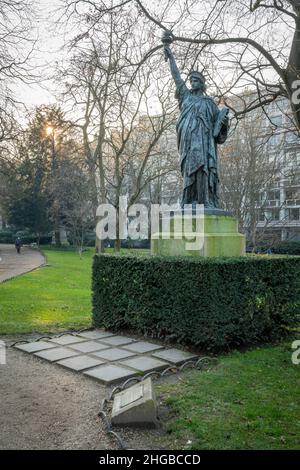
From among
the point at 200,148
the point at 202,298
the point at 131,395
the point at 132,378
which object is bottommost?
the point at 132,378

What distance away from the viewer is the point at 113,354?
5.77m

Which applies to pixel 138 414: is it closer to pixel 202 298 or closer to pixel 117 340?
pixel 202 298

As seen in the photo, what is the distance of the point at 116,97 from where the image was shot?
1717 centimetres

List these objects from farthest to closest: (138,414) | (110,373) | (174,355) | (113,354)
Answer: (113,354), (174,355), (110,373), (138,414)

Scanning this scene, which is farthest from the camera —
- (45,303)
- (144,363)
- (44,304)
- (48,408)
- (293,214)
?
(293,214)

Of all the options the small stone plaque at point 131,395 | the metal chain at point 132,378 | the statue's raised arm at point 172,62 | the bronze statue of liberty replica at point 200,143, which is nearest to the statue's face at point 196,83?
the bronze statue of liberty replica at point 200,143

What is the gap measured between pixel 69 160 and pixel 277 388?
19789mm

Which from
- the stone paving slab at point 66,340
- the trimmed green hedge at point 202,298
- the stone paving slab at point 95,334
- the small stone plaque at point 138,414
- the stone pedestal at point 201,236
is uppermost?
the stone pedestal at point 201,236

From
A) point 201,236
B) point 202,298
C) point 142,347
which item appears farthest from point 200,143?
point 142,347

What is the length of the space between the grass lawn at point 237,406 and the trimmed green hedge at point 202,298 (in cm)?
63

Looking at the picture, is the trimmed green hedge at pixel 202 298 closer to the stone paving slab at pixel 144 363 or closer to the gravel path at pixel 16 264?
the stone paving slab at pixel 144 363

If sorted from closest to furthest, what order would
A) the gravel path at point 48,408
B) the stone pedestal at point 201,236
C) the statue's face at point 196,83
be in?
the gravel path at point 48,408 → the stone pedestal at point 201,236 → the statue's face at point 196,83

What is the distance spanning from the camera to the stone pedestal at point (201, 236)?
269 inches

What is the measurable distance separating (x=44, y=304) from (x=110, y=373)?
663cm
